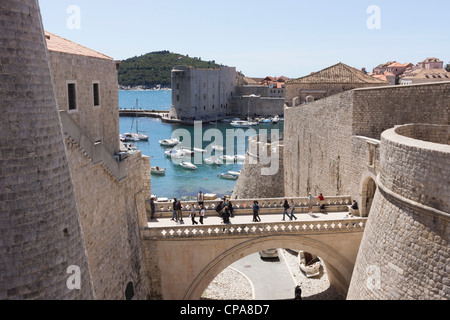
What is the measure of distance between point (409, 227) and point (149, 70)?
588 ft

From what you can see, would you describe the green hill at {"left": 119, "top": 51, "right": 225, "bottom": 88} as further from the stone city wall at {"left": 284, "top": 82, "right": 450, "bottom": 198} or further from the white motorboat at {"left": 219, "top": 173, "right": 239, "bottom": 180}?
the stone city wall at {"left": 284, "top": 82, "right": 450, "bottom": 198}

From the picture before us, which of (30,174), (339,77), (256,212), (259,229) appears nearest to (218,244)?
(259,229)

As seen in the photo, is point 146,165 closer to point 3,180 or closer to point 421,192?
point 421,192

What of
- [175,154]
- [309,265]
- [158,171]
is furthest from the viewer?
[175,154]

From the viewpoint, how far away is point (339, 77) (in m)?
26.0

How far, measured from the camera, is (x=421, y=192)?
9062 millimetres

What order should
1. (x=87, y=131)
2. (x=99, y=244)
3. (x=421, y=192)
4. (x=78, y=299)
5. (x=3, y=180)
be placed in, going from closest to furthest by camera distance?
1. (x=3, y=180)
2. (x=78, y=299)
3. (x=421, y=192)
4. (x=99, y=244)
5. (x=87, y=131)

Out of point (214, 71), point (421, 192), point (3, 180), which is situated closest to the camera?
point (3, 180)

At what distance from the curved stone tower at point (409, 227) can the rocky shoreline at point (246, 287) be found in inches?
230

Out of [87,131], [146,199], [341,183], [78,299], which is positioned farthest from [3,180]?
[341,183]

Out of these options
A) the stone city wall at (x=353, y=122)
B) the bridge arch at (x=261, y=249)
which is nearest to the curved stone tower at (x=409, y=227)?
the bridge arch at (x=261, y=249)

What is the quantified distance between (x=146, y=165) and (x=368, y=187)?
26.2 feet

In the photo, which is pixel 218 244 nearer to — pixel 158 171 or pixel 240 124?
pixel 158 171
